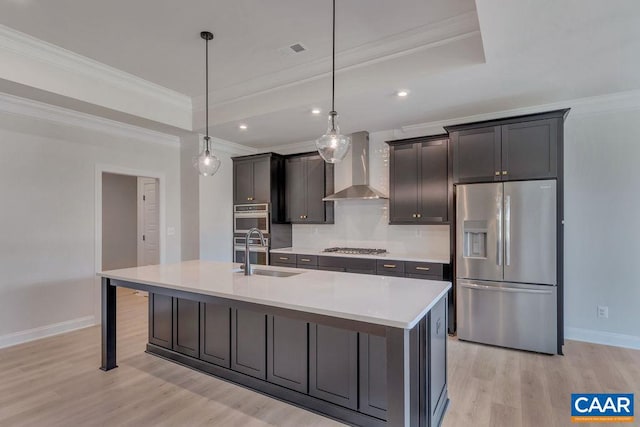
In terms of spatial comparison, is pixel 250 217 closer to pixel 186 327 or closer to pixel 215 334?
pixel 186 327

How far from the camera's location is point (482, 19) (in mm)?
2158

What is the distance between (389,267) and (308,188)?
187 centimetres

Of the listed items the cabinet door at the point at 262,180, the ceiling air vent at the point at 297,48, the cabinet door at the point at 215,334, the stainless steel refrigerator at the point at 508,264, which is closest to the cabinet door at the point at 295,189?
the cabinet door at the point at 262,180

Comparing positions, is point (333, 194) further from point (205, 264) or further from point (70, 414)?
point (70, 414)

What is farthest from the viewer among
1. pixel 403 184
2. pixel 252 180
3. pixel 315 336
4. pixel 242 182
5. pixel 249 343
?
pixel 242 182

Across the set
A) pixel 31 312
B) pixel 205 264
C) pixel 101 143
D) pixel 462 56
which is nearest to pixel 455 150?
pixel 462 56

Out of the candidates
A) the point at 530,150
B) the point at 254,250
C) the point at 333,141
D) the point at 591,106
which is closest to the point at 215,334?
the point at 333,141

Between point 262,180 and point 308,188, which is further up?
point 262,180

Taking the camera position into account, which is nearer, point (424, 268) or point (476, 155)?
point (476, 155)

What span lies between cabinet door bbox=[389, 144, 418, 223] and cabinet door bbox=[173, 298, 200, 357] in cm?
275

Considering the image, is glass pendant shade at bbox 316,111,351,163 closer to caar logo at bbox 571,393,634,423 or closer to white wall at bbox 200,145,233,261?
caar logo at bbox 571,393,634,423

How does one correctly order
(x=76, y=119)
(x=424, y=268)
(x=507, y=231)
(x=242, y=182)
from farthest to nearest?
(x=242, y=182)
(x=76, y=119)
(x=424, y=268)
(x=507, y=231)

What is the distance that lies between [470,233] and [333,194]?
6.59 ft

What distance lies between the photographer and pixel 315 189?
519 cm
